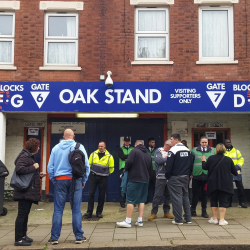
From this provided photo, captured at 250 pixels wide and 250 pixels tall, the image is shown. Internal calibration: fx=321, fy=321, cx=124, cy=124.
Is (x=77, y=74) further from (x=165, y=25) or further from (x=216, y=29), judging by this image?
(x=216, y=29)

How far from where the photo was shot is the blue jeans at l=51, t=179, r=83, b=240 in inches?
217

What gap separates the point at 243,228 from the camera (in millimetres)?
6598

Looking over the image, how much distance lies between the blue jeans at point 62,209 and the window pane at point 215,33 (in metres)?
6.08

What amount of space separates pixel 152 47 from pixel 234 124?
3.50m

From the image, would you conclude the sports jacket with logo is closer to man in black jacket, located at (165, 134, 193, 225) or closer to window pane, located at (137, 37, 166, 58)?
man in black jacket, located at (165, 134, 193, 225)

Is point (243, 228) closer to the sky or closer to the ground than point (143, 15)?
closer to the ground

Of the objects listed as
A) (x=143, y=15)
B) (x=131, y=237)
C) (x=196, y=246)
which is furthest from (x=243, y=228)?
(x=143, y=15)

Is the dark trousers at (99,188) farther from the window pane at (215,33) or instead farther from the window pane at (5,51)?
the window pane at (215,33)

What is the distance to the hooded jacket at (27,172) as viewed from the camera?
544 cm

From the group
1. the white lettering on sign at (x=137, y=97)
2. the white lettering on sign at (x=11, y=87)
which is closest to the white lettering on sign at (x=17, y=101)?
the white lettering on sign at (x=11, y=87)

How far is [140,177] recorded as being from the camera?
673 centimetres

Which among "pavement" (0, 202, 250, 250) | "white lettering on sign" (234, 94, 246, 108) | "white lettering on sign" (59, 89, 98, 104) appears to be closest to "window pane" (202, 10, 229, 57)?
"white lettering on sign" (234, 94, 246, 108)

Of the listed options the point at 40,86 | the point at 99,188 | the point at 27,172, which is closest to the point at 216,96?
the point at 99,188

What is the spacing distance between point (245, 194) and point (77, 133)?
18.1ft
